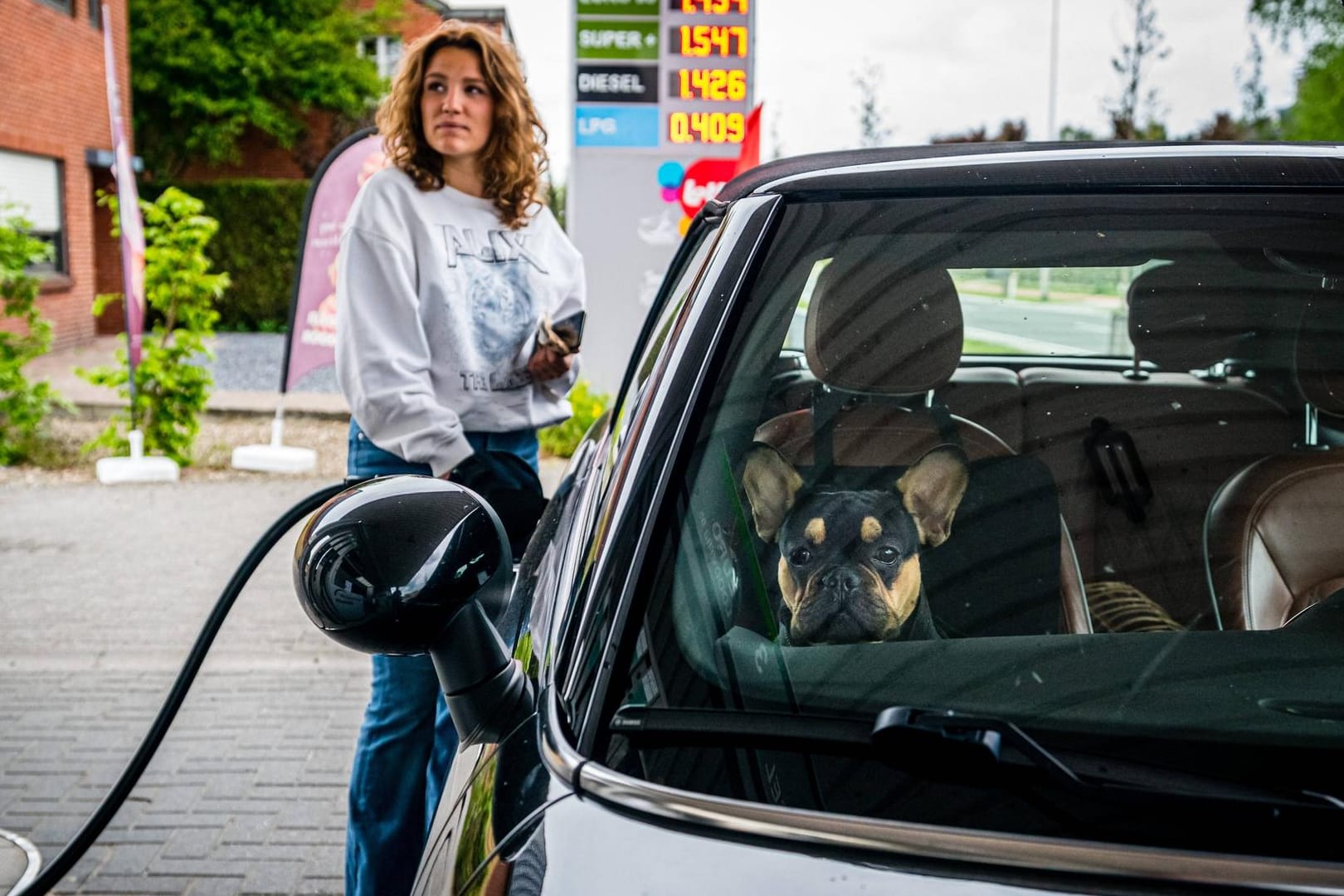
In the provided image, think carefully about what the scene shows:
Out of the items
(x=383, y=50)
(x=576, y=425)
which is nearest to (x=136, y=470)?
(x=576, y=425)

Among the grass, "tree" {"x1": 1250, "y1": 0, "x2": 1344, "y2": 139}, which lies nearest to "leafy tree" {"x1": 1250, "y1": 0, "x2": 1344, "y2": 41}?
"tree" {"x1": 1250, "y1": 0, "x2": 1344, "y2": 139}

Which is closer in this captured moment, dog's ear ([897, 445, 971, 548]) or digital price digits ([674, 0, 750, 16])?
dog's ear ([897, 445, 971, 548])

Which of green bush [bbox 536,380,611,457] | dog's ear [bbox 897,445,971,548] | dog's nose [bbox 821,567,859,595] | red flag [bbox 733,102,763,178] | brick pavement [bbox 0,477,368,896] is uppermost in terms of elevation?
red flag [bbox 733,102,763,178]

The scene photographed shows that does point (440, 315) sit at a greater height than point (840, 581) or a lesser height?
greater

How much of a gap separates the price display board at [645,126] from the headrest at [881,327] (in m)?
7.68

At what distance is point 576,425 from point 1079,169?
893 cm

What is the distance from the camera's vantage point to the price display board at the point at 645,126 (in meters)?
9.57

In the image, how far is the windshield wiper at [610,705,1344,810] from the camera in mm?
1140

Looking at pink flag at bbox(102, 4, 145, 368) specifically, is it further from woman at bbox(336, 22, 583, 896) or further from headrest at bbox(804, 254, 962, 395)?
headrest at bbox(804, 254, 962, 395)

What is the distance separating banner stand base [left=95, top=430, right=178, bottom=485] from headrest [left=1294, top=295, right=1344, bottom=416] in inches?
337

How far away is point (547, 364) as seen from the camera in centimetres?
309

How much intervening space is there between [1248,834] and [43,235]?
2135 cm

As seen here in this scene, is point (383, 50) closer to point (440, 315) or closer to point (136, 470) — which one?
point (136, 470)

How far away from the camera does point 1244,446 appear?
196 cm
